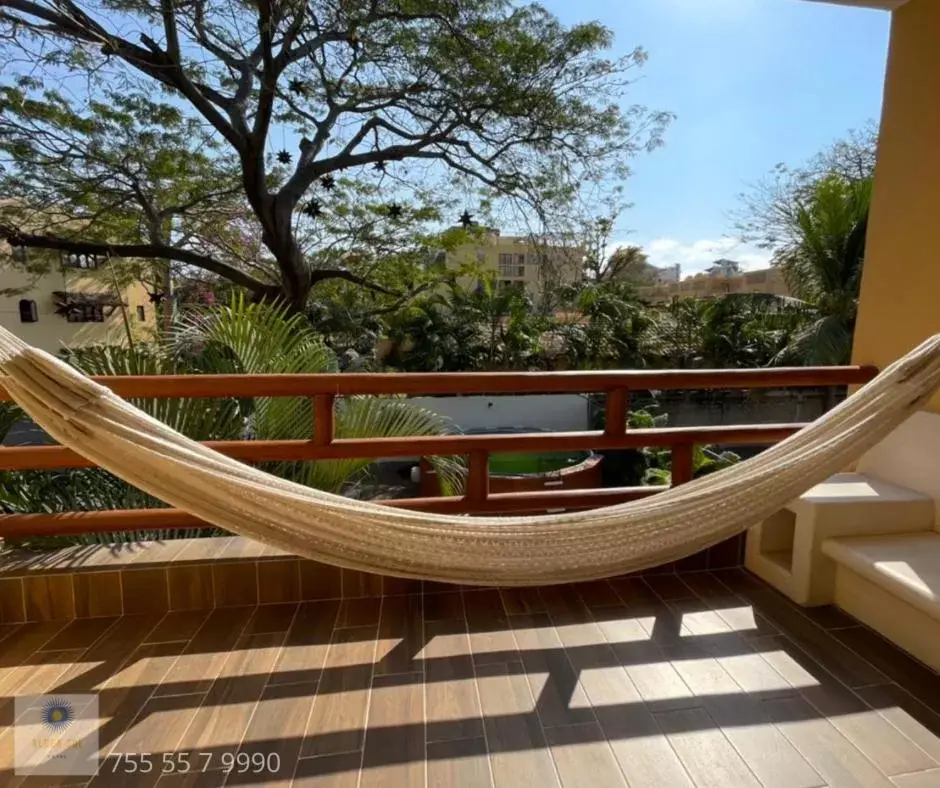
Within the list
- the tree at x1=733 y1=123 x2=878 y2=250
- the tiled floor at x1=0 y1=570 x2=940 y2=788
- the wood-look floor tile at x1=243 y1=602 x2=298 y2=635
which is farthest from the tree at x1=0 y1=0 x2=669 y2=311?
the tiled floor at x1=0 y1=570 x2=940 y2=788

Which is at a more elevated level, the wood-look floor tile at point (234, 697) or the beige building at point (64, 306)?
the beige building at point (64, 306)

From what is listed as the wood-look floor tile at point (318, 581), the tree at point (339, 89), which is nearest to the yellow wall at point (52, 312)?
the tree at point (339, 89)

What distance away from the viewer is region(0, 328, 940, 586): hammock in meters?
1.15

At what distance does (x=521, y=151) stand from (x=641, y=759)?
20.2 ft

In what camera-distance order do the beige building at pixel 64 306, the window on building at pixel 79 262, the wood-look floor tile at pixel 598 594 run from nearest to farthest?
the wood-look floor tile at pixel 598 594 → the window on building at pixel 79 262 → the beige building at pixel 64 306

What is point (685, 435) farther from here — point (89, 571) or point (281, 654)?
point (89, 571)

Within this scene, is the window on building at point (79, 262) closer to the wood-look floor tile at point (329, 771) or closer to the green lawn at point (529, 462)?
the green lawn at point (529, 462)

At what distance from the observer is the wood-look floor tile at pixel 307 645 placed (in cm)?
147

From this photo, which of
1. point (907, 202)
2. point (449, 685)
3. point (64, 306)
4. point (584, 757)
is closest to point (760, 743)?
point (584, 757)

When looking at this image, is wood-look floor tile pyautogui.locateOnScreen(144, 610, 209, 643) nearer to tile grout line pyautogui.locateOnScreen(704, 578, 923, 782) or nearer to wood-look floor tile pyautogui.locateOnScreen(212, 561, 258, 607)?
wood-look floor tile pyautogui.locateOnScreen(212, 561, 258, 607)

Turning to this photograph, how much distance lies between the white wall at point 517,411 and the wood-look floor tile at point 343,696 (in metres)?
4.91

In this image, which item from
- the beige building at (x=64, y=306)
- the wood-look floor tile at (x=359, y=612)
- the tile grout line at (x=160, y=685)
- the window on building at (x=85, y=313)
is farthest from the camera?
the window on building at (x=85, y=313)

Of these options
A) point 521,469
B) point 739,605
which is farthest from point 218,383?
point 521,469

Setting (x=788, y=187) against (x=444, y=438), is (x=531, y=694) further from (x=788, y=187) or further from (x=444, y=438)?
(x=788, y=187)
